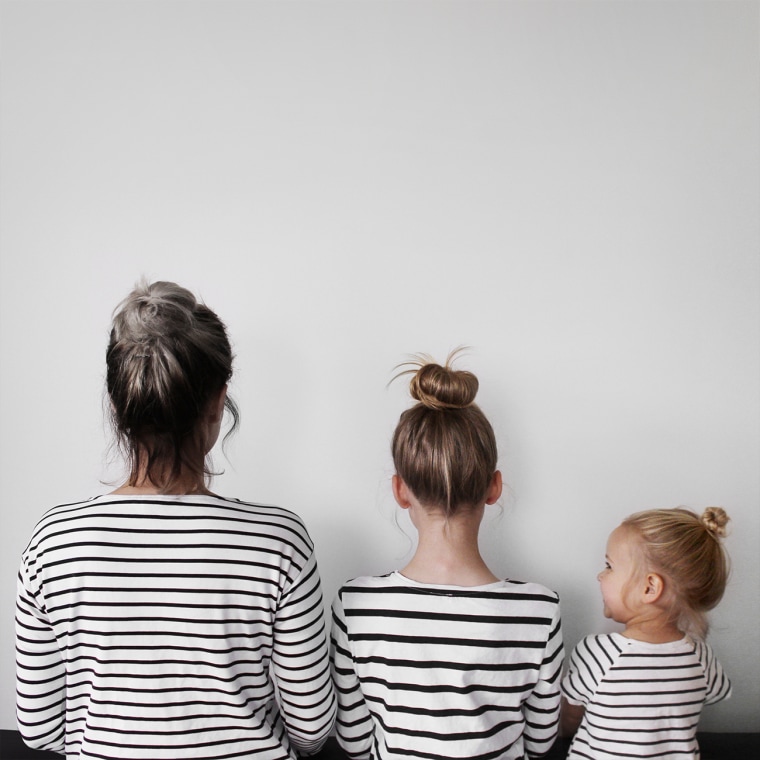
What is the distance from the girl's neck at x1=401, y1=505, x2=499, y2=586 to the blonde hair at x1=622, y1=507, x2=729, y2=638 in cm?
31

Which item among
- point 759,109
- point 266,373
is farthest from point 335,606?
point 759,109

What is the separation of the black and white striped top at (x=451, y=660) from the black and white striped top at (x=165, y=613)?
0.12 m

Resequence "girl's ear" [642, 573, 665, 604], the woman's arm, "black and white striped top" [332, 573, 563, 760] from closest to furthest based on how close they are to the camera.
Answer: "black and white striped top" [332, 573, 563, 760]
"girl's ear" [642, 573, 665, 604]
the woman's arm

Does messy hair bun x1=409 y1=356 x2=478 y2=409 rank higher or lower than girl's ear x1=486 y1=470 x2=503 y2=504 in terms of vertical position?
higher

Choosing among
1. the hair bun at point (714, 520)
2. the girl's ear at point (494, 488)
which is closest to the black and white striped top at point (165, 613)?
the girl's ear at point (494, 488)

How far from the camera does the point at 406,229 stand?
1.39 meters

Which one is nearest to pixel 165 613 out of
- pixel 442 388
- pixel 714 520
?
pixel 442 388

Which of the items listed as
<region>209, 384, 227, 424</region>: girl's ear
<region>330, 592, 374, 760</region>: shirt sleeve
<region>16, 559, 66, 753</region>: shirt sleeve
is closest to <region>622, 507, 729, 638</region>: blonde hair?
<region>330, 592, 374, 760</region>: shirt sleeve

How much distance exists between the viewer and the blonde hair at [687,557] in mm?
1146

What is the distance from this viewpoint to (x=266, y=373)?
1.40 meters

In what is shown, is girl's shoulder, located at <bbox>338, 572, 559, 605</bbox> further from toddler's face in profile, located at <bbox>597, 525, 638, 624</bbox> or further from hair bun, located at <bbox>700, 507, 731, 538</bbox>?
hair bun, located at <bbox>700, 507, 731, 538</bbox>

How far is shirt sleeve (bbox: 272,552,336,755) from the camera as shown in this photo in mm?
998

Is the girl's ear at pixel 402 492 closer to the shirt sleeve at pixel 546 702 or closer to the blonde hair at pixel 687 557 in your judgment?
the shirt sleeve at pixel 546 702

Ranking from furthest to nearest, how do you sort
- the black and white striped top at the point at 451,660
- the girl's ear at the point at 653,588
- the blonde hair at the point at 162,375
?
the girl's ear at the point at 653,588, the black and white striped top at the point at 451,660, the blonde hair at the point at 162,375
